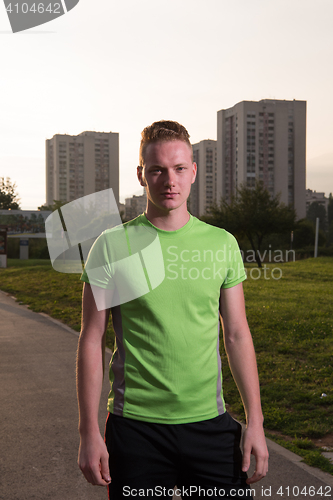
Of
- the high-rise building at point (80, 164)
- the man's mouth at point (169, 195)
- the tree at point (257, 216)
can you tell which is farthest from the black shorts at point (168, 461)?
the high-rise building at point (80, 164)

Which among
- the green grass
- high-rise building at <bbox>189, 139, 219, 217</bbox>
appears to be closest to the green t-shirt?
the green grass

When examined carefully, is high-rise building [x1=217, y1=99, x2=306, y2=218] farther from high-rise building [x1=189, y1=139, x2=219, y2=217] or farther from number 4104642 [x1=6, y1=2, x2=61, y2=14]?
number 4104642 [x1=6, y1=2, x2=61, y2=14]

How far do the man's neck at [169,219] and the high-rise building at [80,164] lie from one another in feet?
360

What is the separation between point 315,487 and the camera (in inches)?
137

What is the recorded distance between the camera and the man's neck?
1.85m

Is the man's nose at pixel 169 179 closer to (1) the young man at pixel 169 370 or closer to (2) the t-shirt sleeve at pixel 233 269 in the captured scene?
(1) the young man at pixel 169 370

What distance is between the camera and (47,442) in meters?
4.30

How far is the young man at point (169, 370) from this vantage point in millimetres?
1701

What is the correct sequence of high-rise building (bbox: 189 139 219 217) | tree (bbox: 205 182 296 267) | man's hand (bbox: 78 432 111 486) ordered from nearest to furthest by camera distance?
man's hand (bbox: 78 432 111 486) < tree (bbox: 205 182 296 267) < high-rise building (bbox: 189 139 219 217)

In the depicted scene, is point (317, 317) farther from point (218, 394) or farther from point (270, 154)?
point (270, 154)

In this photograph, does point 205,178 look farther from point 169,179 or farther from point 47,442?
point 169,179

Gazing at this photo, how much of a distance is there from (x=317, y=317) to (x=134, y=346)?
9455 millimetres

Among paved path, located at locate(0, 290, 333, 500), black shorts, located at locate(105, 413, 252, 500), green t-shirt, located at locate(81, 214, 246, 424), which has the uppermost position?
green t-shirt, located at locate(81, 214, 246, 424)

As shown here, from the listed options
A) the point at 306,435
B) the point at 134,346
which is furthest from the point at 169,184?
the point at 306,435
